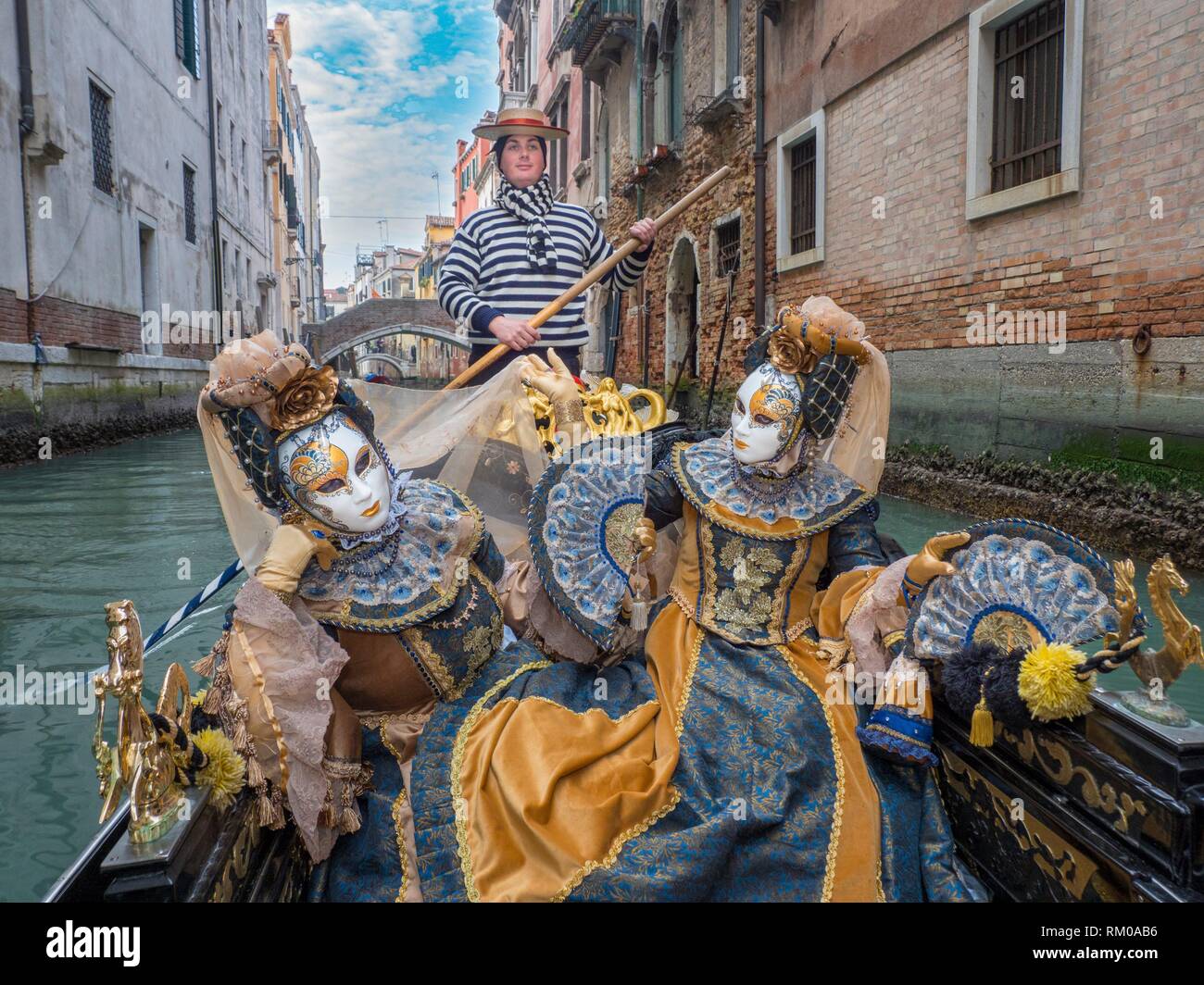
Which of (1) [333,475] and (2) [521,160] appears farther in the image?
(2) [521,160]

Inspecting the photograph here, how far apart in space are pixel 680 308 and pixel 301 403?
42.5 feet

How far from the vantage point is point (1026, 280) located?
21.3 ft

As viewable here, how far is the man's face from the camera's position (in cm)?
359

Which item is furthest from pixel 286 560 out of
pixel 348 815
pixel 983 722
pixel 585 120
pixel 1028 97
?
pixel 585 120

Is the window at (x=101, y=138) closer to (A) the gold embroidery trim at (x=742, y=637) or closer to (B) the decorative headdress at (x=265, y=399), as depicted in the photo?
(B) the decorative headdress at (x=265, y=399)

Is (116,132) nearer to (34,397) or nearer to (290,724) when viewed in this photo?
(34,397)

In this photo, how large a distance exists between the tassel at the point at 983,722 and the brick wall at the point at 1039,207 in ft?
14.4

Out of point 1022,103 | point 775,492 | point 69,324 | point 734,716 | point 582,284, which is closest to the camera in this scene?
point 734,716

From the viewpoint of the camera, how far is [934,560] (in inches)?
77.0

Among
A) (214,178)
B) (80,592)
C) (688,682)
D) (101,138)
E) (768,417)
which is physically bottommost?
(80,592)

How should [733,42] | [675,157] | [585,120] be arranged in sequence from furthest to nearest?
[585,120] < [675,157] < [733,42]

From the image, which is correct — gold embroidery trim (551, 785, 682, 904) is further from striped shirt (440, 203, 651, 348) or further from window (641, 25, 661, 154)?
window (641, 25, 661, 154)

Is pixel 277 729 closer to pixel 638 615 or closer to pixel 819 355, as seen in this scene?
pixel 638 615
